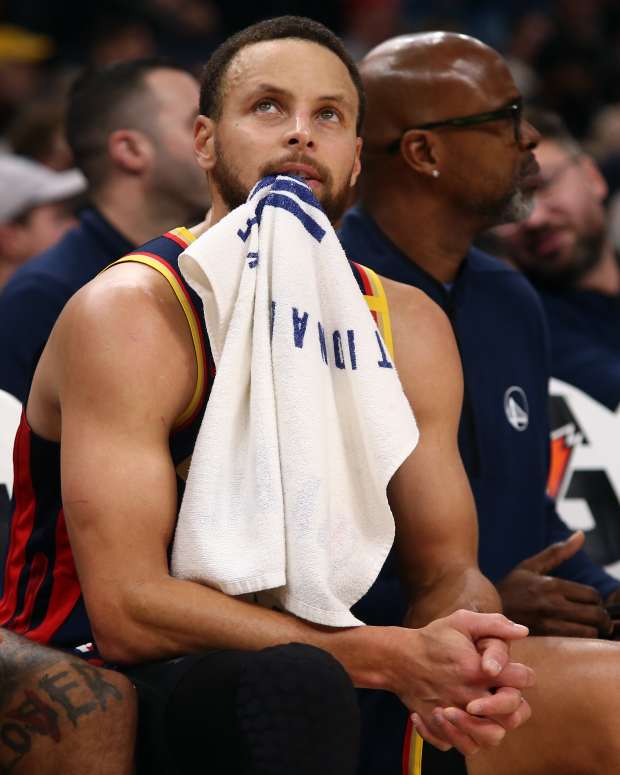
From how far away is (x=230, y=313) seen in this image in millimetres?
2293

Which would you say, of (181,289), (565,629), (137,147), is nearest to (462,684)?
(565,629)

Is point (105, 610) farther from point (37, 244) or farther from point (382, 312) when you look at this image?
point (37, 244)

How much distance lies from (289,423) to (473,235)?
4.12ft

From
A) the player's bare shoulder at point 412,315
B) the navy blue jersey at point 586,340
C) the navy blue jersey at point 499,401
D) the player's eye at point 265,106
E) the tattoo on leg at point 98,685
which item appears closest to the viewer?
the tattoo on leg at point 98,685

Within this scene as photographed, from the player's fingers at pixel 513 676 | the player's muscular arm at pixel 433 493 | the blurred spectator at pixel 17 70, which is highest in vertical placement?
the blurred spectator at pixel 17 70

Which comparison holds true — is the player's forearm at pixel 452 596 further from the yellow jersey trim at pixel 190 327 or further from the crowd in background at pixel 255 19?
the crowd in background at pixel 255 19

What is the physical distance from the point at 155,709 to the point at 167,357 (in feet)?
1.84

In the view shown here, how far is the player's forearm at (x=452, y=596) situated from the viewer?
240 centimetres

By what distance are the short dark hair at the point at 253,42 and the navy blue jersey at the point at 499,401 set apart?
0.62 metres

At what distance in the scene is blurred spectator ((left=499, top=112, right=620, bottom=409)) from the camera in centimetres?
432

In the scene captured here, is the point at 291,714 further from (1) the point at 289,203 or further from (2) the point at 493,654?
(1) the point at 289,203

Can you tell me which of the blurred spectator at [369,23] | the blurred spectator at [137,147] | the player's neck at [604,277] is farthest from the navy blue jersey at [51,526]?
the blurred spectator at [369,23]

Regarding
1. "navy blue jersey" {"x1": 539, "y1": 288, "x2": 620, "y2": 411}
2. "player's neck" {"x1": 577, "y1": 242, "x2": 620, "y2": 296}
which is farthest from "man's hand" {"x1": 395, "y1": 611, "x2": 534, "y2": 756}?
"player's neck" {"x1": 577, "y1": 242, "x2": 620, "y2": 296}

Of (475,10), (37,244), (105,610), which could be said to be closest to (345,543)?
(105,610)
